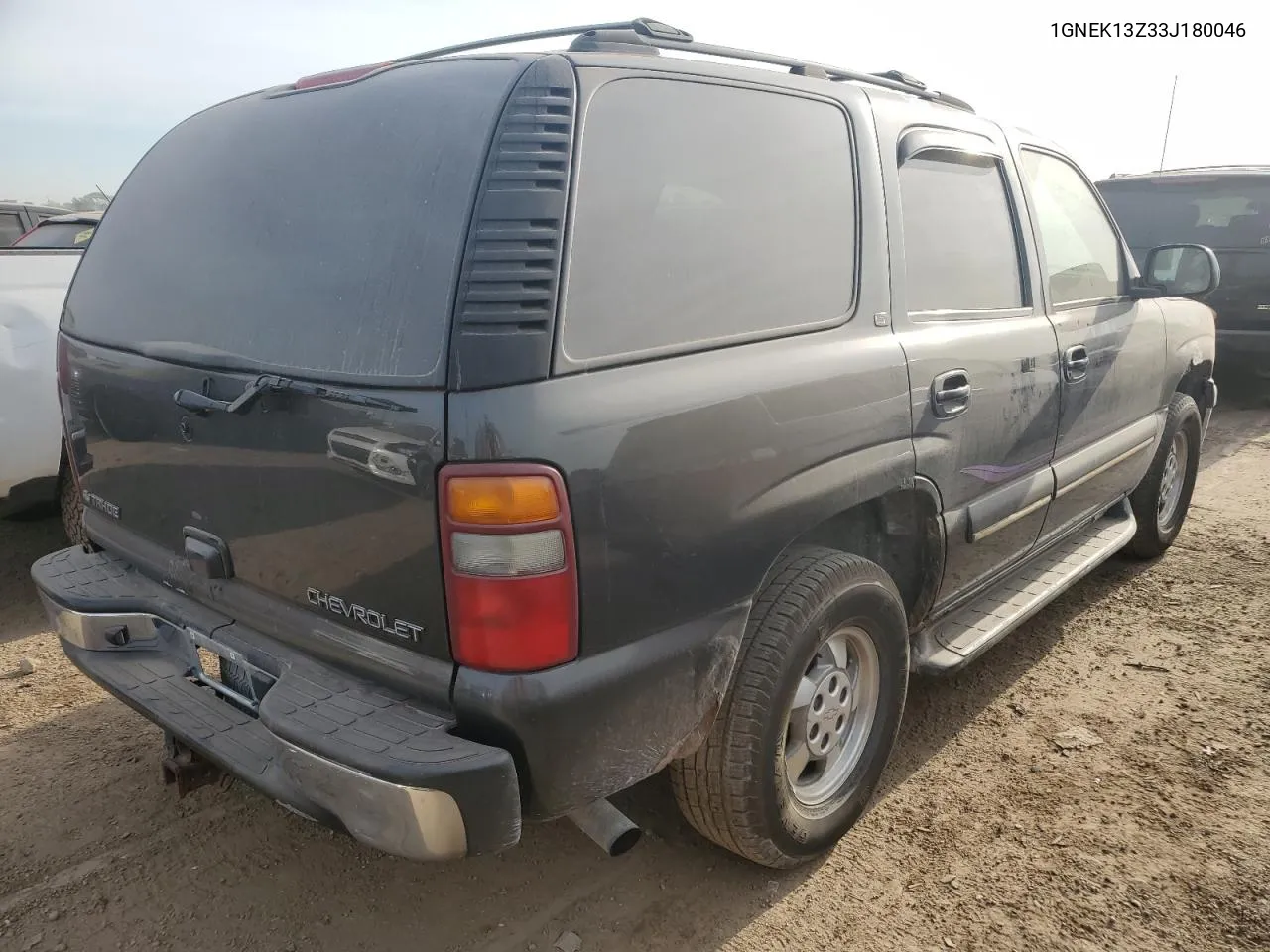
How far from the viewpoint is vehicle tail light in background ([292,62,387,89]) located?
219cm

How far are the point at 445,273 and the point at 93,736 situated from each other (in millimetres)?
2420

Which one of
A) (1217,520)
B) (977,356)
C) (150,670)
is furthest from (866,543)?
(1217,520)

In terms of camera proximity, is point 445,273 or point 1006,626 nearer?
point 445,273

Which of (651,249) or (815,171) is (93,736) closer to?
(651,249)

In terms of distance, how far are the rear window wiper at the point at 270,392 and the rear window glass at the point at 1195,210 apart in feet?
25.0

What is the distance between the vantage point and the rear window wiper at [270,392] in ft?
5.67

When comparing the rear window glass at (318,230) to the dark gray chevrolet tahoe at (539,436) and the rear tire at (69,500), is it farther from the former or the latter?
the rear tire at (69,500)

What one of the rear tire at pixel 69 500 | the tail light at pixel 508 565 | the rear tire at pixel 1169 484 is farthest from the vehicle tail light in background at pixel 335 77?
the rear tire at pixel 1169 484

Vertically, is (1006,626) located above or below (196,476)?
below

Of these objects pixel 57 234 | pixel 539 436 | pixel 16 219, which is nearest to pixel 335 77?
pixel 539 436

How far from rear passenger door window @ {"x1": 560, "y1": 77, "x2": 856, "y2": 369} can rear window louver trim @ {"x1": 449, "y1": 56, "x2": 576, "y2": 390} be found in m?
0.05

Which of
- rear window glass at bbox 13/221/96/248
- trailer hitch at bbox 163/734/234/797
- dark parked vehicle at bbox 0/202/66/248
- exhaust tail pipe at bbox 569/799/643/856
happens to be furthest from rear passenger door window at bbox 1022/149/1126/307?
dark parked vehicle at bbox 0/202/66/248

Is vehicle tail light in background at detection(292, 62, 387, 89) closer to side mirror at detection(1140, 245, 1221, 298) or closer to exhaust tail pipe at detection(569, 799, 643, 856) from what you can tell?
exhaust tail pipe at detection(569, 799, 643, 856)

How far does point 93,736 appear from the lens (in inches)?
124
